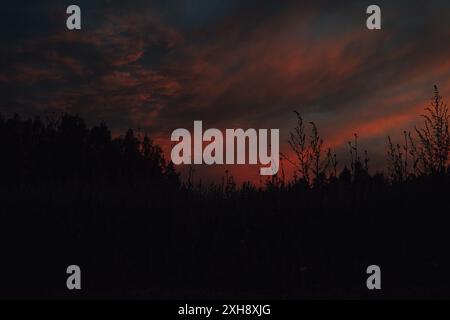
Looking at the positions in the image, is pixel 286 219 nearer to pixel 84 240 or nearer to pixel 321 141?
pixel 321 141

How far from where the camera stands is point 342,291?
785cm

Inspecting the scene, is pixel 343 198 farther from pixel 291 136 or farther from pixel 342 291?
pixel 342 291

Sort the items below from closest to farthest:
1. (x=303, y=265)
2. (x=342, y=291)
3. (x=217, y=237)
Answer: (x=342, y=291)
(x=303, y=265)
(x=217, y=237)

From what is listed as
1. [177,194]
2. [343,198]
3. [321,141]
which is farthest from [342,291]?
[177,194]

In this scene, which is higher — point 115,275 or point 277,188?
point 277,188

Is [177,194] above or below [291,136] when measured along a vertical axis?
below

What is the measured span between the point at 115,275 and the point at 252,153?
11.3ft
